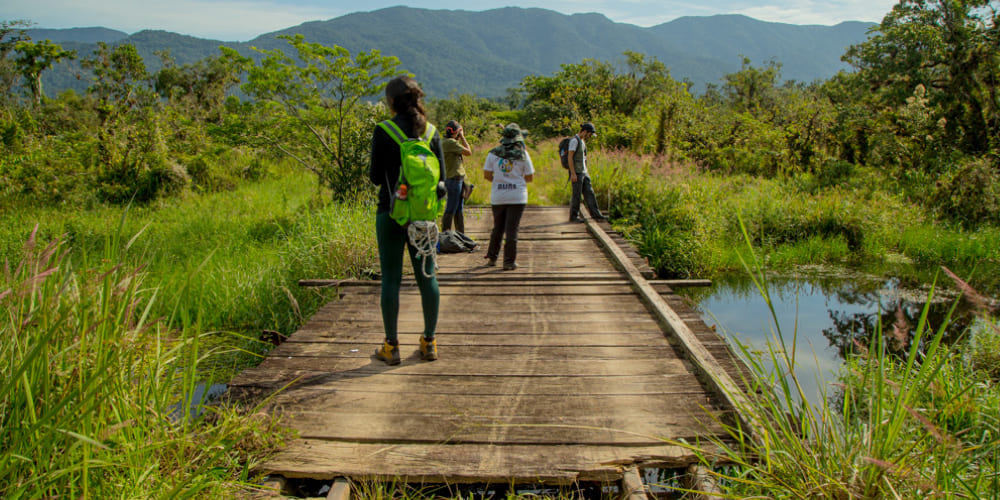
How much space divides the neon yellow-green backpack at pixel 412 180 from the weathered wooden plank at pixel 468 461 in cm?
128

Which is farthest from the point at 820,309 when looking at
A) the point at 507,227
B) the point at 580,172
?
the point at 507,227

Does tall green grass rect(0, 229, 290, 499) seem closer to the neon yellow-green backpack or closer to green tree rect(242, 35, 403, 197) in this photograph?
the neon yellow-green backpack

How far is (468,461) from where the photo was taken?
8.55 feet

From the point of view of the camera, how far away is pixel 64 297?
206 centimetres

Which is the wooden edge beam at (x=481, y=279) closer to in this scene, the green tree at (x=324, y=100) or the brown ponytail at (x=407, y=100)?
the brown ponytail at (x=407, y=100)

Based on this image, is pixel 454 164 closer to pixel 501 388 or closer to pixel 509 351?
pixel 509 351

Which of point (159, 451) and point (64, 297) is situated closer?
point (64, 297)

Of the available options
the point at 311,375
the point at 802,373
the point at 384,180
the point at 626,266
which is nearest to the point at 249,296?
the point at 311,375

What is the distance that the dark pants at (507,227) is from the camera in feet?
19.1

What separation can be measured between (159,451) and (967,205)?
12806 mm

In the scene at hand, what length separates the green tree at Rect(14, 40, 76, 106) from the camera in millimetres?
23094

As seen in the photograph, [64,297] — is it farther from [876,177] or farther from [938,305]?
[876,177]

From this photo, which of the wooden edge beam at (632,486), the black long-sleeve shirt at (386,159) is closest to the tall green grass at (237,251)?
the black long-sleeve shirt at (386,159)

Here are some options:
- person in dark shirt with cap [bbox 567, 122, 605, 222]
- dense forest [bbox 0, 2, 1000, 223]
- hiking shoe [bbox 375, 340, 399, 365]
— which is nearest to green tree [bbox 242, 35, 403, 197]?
dense forest [bbox 0, 2, 1000, 223]
